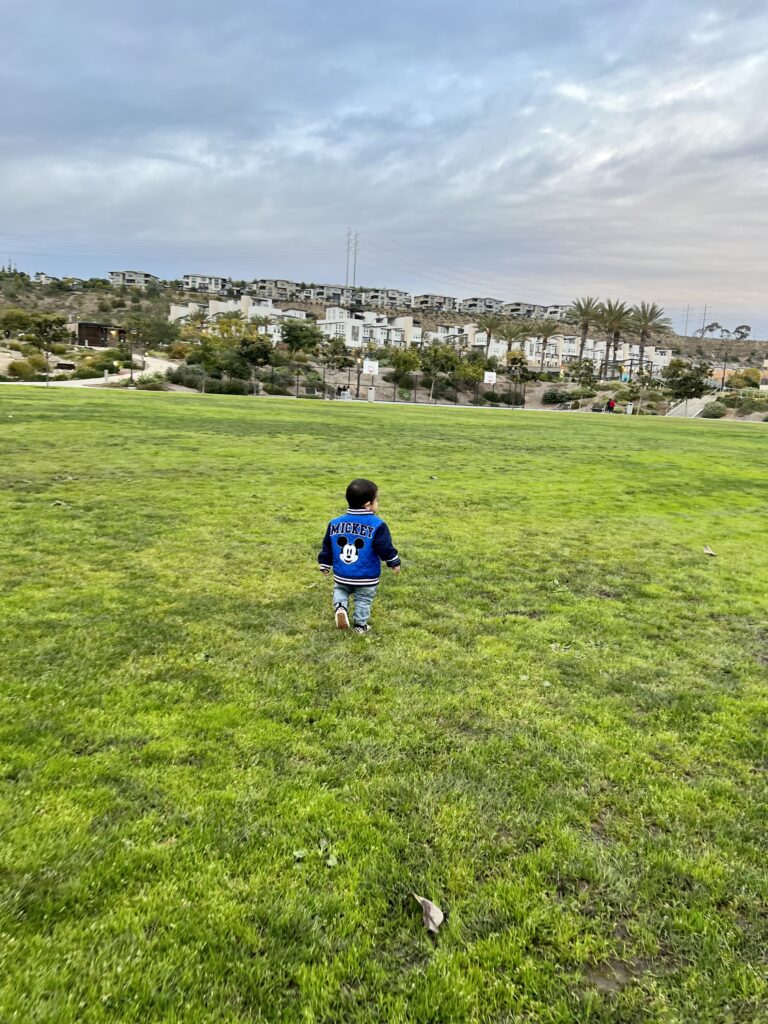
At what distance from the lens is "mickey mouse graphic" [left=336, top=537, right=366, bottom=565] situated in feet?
16.4

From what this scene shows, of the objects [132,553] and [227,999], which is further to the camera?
[132,553]

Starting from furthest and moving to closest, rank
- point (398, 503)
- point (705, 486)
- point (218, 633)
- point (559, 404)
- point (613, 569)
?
point (559, 404)
point (705, 486)
point (398, 503)
point (613, 569)
point (218, 633)

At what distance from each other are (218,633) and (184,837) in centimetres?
224

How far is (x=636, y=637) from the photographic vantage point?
5.21m

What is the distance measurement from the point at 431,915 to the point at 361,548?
9.52ft

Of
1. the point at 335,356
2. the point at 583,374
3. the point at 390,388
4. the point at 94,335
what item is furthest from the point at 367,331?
the point at 390,388

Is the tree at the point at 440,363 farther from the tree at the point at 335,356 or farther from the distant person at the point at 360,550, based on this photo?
the distant person at the point at 360,550

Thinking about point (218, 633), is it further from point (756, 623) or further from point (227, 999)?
point (756, 623)

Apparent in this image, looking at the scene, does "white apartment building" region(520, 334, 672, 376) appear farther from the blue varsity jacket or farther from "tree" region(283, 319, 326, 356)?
the blue varsity jacket

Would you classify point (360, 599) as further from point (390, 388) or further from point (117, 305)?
point (117, 305)

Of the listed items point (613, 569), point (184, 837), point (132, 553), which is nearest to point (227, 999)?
point (184, 837)

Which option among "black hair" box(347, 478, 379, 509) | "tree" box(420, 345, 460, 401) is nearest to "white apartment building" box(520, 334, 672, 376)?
"tree" box(420, 345, 460, 401)

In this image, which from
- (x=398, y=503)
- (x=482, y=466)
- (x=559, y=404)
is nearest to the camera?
(x=398, y=503)

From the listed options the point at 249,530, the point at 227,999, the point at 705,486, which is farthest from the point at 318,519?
the point at 705,486
